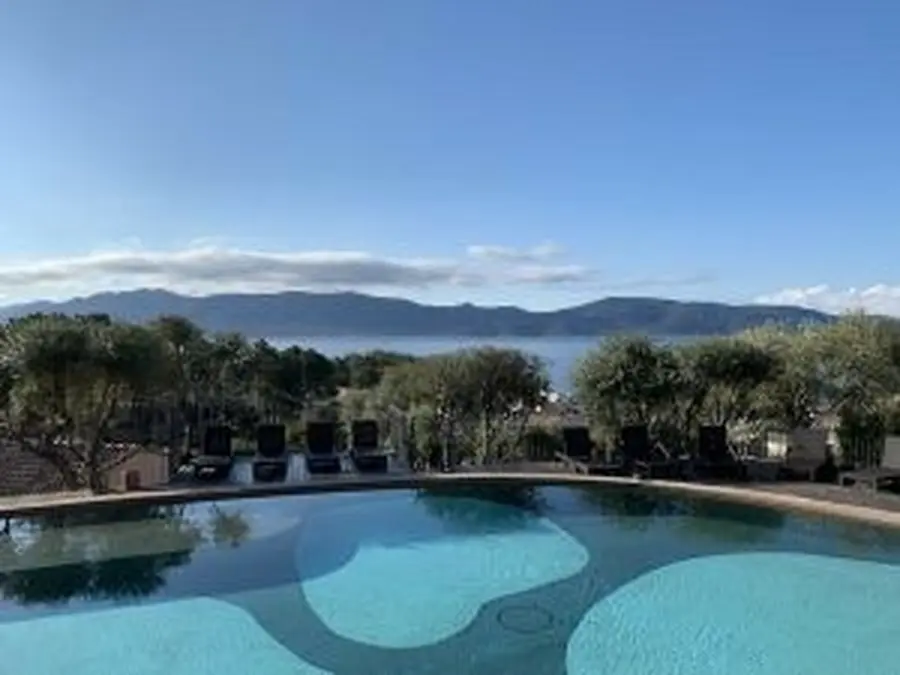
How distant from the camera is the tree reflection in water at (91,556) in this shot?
973 cm

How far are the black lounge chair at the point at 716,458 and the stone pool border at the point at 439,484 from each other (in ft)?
2.47

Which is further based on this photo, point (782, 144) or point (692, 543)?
point (782, 144)

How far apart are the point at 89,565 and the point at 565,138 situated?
442 inches

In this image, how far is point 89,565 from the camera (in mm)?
10578

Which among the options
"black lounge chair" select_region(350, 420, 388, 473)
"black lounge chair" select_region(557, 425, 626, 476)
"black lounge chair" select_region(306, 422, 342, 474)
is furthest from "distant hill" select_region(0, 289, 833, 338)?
"black lounge chair" select_region(306, 422, 342, 474)

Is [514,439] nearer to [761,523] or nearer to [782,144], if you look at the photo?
[761,523]

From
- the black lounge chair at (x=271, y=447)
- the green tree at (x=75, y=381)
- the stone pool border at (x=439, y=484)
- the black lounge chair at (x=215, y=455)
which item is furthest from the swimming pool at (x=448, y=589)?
the green tree at (x=75, y=381)

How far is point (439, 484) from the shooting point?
14.3 meters

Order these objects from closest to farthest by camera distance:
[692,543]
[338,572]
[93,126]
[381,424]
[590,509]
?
1. [338,572]
2. [692,543]
3. [590,509]
4. [93,126]
5. [381,424]

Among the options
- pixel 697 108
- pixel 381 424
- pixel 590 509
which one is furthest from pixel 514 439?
pixel 697 108

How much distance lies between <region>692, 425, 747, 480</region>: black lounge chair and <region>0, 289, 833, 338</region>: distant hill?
54.7 metres

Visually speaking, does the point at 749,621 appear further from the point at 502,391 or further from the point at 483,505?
the point at 502,391

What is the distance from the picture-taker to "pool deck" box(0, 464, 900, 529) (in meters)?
12.0

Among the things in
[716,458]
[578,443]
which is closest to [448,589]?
[578,443]
